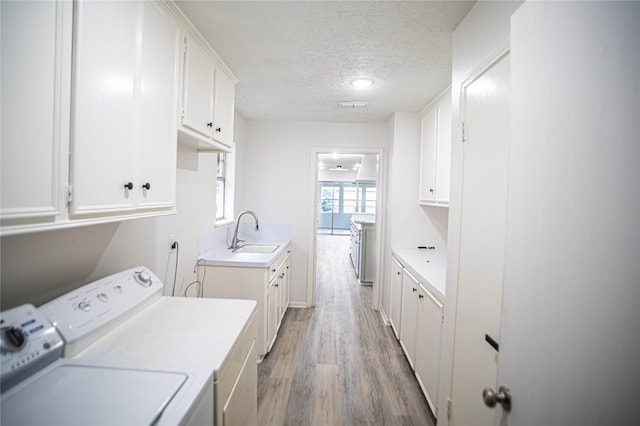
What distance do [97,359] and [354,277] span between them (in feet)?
14.5

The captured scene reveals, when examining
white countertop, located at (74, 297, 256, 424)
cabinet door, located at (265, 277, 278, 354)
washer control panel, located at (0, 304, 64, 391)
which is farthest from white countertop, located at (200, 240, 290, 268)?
washer control panel, located at (0, 304, 64, 391)

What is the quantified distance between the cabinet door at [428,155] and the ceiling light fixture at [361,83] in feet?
2.45

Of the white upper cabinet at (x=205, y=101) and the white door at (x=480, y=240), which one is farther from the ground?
the white upper cabinet at (x=205, y=101)

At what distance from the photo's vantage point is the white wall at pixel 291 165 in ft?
11.4


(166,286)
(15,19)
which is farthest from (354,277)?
(15,19)

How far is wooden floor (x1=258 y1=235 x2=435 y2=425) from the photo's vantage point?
5.93ft

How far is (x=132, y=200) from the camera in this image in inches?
42.3

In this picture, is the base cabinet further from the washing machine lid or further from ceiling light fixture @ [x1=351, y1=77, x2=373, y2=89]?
ceiling light fixture @ [x1=351, y1=77, x2=373, y2=89]

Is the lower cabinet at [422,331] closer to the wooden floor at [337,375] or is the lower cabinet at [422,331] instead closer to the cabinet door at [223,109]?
the wooden floor at [337,375]

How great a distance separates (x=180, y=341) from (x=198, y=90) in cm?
134

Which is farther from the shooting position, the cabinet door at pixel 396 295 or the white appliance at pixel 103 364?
the cabinet door at pixel 396 295

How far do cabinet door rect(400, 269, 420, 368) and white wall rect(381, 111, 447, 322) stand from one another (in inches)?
23.3

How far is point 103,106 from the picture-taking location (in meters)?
0.91

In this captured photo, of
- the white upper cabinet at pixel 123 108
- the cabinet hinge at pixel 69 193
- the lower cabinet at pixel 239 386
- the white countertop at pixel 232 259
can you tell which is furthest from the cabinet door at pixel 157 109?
the white countertop at pixel 232 259
